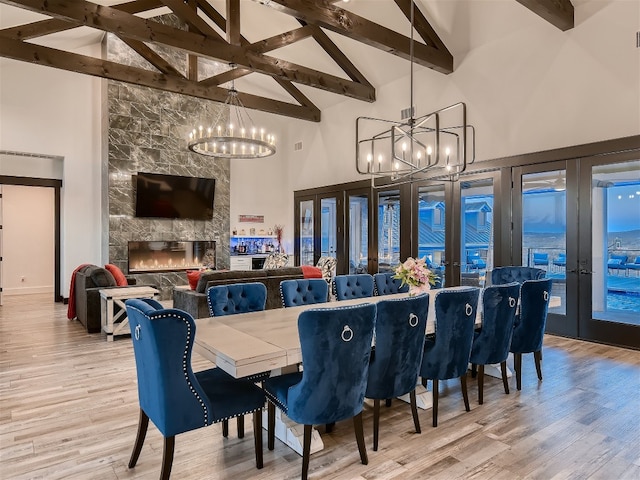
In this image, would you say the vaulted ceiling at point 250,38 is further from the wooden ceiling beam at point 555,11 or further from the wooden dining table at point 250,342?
the wooden dining table at point 250,342

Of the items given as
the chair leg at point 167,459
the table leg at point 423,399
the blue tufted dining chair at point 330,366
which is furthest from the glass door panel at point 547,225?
the chair leg at point 167,459

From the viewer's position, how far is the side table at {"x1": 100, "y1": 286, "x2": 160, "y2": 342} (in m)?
5.71

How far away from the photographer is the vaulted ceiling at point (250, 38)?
219 inches

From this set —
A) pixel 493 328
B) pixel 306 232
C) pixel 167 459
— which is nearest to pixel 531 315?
pixel 493 328

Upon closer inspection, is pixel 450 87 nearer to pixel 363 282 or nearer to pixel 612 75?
pixel 612 75

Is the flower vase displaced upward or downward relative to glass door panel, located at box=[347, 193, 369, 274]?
downward

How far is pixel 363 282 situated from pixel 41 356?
3.91m

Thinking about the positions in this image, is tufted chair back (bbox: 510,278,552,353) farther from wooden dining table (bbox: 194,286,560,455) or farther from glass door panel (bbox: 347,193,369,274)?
glass door panel (bbox: 347,193,369,274)

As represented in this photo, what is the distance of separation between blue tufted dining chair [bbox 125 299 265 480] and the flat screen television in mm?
7544

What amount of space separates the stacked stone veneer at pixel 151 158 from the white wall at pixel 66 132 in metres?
0.58

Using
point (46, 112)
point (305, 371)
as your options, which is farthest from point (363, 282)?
point (46, 112)

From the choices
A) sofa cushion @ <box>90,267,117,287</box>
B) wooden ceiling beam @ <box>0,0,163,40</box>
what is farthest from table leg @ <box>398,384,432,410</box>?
wooden ceiling beam @ <box>0,0,163,40</box>

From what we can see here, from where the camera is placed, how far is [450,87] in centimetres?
733

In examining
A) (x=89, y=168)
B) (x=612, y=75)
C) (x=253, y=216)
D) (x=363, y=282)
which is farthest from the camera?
(x=253, y=216)
